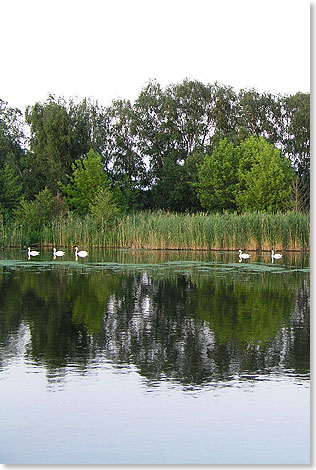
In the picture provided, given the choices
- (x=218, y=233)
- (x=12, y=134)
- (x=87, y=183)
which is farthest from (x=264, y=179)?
(x=12, y=134)

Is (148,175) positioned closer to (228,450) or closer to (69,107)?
(69,107)

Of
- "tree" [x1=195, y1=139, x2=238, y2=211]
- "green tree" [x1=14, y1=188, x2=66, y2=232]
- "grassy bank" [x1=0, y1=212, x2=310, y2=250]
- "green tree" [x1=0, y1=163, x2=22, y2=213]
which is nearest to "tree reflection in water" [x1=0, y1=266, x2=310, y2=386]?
"grassy bank" [x1=0, y1=212, x2=310, y2=250]

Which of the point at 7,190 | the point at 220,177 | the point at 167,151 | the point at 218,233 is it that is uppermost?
the point at 167,151

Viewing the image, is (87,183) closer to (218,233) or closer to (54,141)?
(54,141)

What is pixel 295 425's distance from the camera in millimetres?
4980

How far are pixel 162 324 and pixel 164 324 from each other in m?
0.03

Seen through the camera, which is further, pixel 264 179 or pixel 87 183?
pixel 87 183

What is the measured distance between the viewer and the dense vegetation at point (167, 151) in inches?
1597

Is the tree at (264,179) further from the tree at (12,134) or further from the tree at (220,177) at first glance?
the tree at (12,134)

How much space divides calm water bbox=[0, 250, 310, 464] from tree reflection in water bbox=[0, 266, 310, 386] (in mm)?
20

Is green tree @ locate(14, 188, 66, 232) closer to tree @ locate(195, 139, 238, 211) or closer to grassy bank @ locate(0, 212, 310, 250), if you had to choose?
grassy bank @ locate(0, 212, 310, 250)

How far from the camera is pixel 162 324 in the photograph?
9195 millimetres

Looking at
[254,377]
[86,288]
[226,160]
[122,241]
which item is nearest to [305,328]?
[254,377]

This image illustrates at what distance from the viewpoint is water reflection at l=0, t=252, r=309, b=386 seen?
673cm
